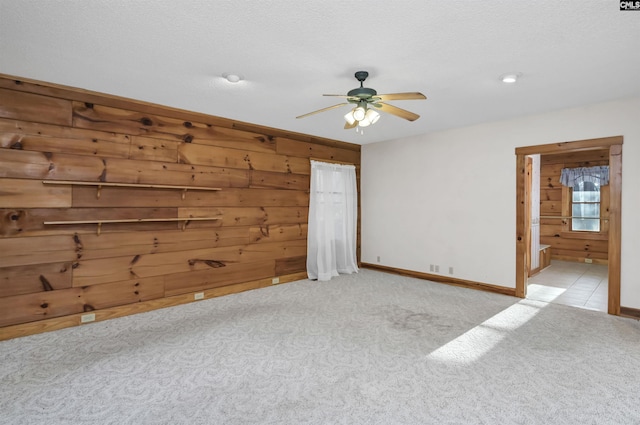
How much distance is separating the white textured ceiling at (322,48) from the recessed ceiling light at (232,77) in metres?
0.08

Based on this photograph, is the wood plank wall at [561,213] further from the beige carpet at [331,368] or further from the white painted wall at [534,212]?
the beige carpet at [331,368]

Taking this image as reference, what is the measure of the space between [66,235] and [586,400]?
4605 mm

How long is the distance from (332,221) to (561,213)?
5.86 m

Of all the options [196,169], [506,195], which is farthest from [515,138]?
[196,169]

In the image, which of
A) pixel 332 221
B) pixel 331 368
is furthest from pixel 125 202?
pixel 332 221

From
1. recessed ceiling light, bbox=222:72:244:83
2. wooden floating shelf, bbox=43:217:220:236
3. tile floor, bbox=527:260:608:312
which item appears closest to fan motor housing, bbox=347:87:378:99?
recessed ceiling light, bbox=222:72:244:83

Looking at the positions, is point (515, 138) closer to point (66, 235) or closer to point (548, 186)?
point (548, 186)

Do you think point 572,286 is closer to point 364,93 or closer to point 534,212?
point 534,212

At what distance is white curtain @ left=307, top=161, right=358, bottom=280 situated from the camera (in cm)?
568

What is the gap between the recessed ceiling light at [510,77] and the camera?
3.05 metres

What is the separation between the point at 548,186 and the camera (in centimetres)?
823

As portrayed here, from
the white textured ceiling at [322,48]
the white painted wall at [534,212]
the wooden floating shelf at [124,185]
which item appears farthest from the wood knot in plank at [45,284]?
the white painted wall at [534,212]

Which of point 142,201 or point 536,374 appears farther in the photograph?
point 142,201

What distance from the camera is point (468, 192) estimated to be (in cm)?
513
